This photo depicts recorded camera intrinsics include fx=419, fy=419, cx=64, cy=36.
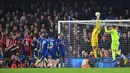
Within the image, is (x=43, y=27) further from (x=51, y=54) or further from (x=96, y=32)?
(x=96, y=32)

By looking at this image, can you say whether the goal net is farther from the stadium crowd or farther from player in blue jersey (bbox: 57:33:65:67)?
player in blue jersey (bbox: 57:33:65:67)

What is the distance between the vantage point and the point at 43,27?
15.6 m

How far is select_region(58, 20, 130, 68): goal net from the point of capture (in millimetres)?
13266

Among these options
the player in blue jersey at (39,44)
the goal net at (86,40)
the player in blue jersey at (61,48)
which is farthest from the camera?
the player in blue jersey at (39,44)

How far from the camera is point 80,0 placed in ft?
62.8

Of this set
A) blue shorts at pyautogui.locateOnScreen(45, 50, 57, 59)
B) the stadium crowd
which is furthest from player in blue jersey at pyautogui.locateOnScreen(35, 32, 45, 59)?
blue shorts at pyautogui.locateOnScreen(45, 50, 57, 59)

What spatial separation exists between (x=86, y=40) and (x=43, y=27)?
240 cm

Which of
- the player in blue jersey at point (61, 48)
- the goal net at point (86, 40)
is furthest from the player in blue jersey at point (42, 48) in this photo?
the goal net at point (86, 40)

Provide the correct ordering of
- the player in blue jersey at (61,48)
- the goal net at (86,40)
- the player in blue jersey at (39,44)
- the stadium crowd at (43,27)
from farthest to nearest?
the player in blue jersey at (39,44) < the stadium crowd at (43,27) < the player in blue jersey at (61,48) < the goal net at (86,40)

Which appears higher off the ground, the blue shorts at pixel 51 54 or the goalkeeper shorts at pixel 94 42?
the goalkeeper shorts at pixel 94 42

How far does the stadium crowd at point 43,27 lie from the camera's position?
1367cm

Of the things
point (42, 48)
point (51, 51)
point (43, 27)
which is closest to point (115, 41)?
point (51, 51)

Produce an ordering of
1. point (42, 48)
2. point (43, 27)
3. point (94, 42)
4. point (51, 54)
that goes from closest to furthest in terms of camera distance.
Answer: point (94, 42) → point (51, 54) → point (42, 48) → point (43, 27)

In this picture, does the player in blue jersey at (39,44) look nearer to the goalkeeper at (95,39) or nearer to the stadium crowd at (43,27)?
the stadium crowd at (43,27)
